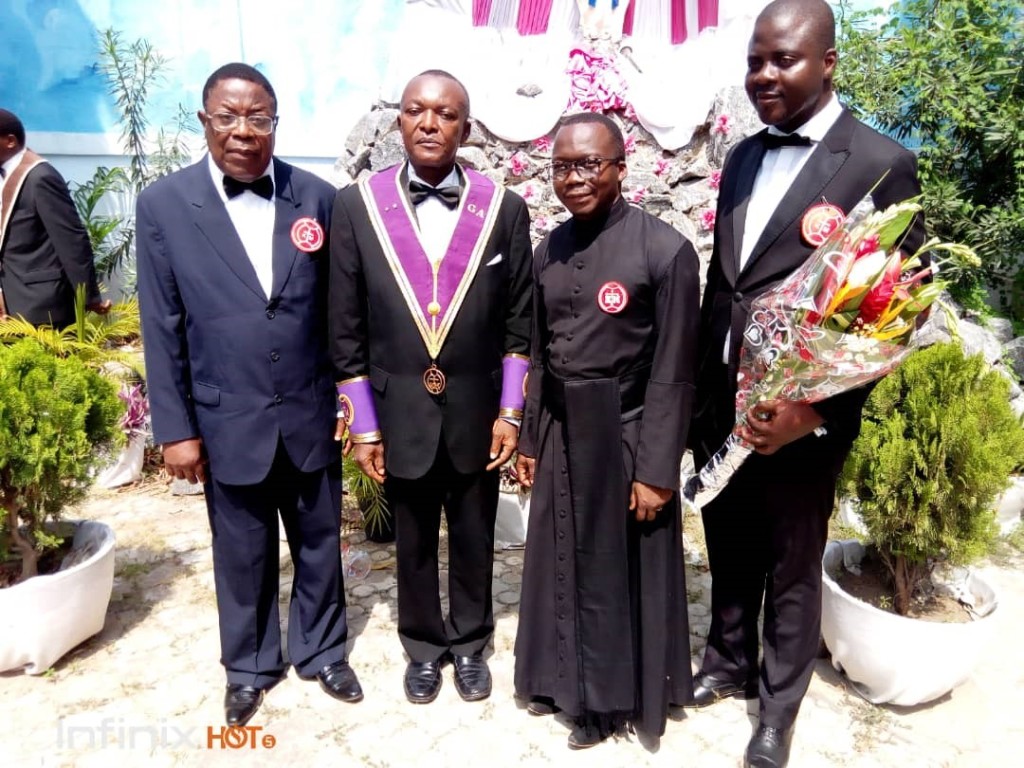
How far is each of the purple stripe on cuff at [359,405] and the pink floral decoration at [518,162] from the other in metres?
3.73

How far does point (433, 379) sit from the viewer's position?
2818 mm

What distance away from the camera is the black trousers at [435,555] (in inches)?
119

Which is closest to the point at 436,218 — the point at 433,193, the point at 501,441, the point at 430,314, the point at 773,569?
the point at 433,193

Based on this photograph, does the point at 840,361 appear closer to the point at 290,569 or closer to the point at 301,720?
the point at 301,720

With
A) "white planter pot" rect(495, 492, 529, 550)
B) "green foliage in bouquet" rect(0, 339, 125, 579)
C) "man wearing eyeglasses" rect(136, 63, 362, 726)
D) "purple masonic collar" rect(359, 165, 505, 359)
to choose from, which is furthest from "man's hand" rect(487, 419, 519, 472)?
"green foliage in bouquet" rect(0, 339, 125, 579)

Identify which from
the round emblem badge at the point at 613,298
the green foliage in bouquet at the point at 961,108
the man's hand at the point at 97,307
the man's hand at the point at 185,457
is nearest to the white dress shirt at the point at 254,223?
the man's hand at the point at 185,457

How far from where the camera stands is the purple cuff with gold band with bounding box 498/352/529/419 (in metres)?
2.96

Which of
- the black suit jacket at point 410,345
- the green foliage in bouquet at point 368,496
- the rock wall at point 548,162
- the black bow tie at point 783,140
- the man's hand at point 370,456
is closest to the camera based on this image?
the black bow tie at point 783,140

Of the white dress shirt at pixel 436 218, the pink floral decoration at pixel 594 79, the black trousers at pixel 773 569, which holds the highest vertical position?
the pink floral decoration at pixel 594 79

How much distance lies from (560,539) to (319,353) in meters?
1.19

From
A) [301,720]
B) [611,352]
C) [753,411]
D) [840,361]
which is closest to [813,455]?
[753,411]

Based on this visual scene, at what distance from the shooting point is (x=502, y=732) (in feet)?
9.70

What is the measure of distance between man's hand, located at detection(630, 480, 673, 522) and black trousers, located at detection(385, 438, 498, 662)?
0.67 meters

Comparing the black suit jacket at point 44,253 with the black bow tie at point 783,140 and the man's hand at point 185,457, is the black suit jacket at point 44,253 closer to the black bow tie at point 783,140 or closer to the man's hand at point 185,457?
the man's hand at point 185,457
